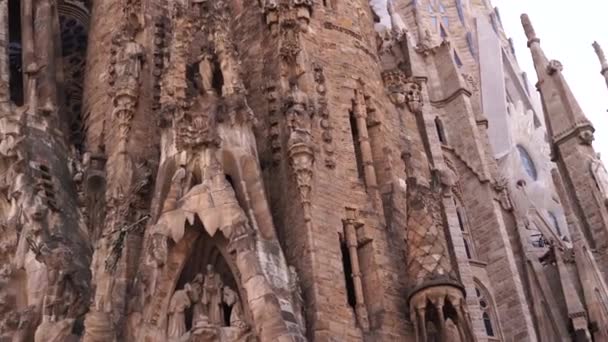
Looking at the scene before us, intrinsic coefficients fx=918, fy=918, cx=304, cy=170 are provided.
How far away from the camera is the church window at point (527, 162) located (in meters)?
33.1

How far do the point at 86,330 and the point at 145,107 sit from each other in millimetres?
5270

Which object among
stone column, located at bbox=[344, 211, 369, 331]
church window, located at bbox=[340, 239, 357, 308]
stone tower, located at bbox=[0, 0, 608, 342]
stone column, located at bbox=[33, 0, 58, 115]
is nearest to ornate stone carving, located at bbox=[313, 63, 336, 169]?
stone tower, located at bbox=[0, 0, 608, 342]

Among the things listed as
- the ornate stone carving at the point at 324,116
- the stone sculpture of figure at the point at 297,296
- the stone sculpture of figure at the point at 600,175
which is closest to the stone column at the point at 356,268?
the stone sculpture of figure at the point at 297,296

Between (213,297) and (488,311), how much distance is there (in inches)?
457

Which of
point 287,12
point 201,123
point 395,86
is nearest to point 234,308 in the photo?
point 201,123

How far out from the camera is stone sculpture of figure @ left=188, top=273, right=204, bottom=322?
12.0m

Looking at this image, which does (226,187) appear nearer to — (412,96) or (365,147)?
(365,147)

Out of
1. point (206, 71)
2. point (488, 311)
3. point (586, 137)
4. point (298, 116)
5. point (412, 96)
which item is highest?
point (586, 137)

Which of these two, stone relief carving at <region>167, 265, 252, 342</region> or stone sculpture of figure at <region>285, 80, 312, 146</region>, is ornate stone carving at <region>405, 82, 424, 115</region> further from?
stone relief carving at <region>167, 265, 252, 342</region>

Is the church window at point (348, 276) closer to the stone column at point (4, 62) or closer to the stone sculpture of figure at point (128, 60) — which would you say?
the stone sculpture of figure at point (128, 60)

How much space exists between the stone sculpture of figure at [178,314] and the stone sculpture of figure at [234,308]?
51cm

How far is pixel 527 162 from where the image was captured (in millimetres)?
33781

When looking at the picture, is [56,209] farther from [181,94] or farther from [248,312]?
[248,312]

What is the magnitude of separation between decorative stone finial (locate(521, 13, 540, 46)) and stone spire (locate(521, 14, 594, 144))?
68 centimetres
